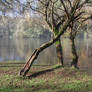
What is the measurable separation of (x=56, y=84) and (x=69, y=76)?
2.39 meters

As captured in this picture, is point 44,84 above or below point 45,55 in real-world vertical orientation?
below

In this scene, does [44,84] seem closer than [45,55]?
Yes

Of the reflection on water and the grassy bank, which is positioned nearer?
the grassy bank

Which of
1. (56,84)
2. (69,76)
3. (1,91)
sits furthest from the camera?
(69,76)

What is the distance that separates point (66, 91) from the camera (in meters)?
8.14

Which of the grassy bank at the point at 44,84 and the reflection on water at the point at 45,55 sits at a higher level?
the reflection on water at the point at 45,55

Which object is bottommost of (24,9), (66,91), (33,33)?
(66,91)

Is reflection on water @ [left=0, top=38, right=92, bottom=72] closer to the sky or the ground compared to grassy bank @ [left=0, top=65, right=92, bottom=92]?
closer to the sky

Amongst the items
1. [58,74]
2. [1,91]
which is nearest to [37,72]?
[58,74]

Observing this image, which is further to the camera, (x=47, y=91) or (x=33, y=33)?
(x=33, y=33)

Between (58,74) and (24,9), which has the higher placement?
(24,9)

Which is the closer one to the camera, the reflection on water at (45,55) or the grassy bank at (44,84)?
the grassy bank at (44,84)

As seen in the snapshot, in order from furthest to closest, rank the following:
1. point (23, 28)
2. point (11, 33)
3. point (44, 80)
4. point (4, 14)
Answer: point (11, 33)
point (23, 28)
point (4, 14)
point (44, 80)

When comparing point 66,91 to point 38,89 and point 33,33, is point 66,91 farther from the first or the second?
point 33,33
